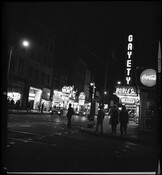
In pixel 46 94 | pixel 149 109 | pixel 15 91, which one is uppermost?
pixel 46 94

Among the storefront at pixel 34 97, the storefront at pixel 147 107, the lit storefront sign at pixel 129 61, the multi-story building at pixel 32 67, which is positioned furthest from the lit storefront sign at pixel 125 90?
the storefront at pixel 34 97

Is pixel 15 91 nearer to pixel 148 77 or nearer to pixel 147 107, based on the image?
pixel 147 107

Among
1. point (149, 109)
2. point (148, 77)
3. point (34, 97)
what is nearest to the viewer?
→ point (148, 77)

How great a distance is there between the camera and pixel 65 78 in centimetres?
6297

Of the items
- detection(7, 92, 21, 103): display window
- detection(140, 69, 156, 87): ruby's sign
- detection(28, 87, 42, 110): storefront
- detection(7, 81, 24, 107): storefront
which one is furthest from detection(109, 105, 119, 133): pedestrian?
detection(28, 87, 42, 110): storefront

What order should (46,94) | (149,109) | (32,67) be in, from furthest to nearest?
(46,94)
(32,67)
(149,109)

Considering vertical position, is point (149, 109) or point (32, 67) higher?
point (32, 67)

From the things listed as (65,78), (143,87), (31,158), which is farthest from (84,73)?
(31,158)

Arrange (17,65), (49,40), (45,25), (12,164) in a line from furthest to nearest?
1. (49,40)
2. (45,25)
3. (17,65)
4. (12,164)

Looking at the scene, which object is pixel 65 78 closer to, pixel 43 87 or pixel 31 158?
pixel 43 87

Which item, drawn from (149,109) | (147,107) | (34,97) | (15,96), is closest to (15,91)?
(15,96)

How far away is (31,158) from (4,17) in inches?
179

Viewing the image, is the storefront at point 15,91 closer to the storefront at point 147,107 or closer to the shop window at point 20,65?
the shop window at point 20,65

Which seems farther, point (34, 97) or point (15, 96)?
point (34, 97)
